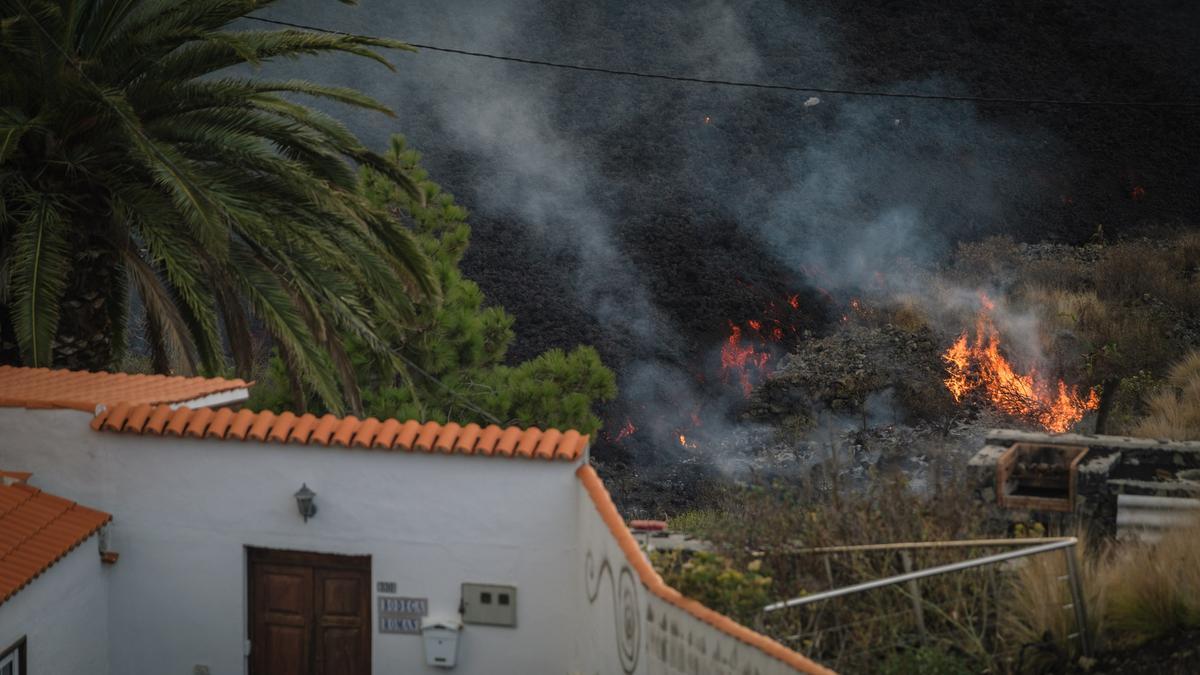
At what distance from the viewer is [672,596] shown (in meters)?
7.57

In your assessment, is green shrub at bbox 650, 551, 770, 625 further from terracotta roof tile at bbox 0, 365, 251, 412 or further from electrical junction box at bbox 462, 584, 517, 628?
terracotta roof tile at bbox 0, 365, 251, 412

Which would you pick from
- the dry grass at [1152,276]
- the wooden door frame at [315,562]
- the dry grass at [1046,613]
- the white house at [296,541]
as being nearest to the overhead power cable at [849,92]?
the dry grass at [1152,276]

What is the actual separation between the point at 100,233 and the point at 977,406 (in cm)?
1501

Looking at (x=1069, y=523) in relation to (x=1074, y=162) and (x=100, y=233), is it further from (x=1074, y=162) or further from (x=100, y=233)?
(x=1074, y=162)

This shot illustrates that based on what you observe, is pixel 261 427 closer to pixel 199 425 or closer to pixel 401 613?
pixel 199 425

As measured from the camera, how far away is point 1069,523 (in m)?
10.4

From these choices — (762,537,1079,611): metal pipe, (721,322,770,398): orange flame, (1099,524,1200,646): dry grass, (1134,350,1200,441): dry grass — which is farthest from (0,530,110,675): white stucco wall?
(721,322,770,398): orange flame

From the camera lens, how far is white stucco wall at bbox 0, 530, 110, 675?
8898mm

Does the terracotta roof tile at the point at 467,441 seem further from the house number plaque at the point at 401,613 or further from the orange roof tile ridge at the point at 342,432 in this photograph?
the house number plaque at the point at 401,613

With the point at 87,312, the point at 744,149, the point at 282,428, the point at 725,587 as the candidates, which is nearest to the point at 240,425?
the point at 282,428

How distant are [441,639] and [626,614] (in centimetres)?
199

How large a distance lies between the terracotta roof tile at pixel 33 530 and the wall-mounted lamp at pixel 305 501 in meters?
1.50

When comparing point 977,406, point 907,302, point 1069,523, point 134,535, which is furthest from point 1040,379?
point 134,535

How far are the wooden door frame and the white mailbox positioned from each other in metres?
A: 0.49
